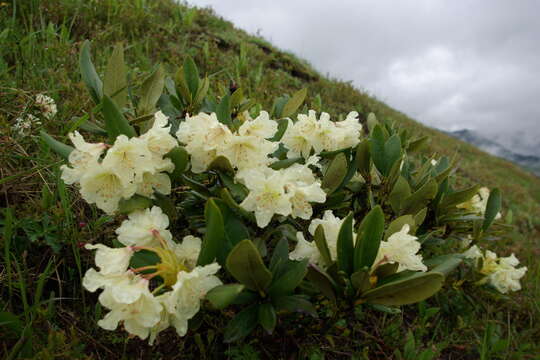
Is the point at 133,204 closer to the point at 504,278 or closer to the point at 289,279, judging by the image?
the point at 289,279

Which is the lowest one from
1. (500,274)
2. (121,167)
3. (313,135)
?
(500,274)

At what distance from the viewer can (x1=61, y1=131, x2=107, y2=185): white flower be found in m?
1.00

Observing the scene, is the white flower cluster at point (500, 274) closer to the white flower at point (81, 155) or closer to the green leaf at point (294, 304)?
the green leaf at point (294, 304)

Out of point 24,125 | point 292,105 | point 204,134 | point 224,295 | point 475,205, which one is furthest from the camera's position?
point 475,205

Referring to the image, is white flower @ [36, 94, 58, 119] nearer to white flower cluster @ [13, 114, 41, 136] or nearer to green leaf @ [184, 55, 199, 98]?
white flower cluster @ [13, 114, 41, 136]

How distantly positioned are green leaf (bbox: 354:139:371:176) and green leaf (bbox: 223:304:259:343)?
637mm

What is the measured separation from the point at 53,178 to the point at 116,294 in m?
1.04

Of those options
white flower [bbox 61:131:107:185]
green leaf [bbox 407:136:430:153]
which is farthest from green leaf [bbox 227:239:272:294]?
green leaf [bbox 407:136:430:153]

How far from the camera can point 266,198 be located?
39.9 inches

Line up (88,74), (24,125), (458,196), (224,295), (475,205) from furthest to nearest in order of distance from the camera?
1. (475,205)
2. (24,125)
3. (458,196)
4. (88,74)
5. (224,295)

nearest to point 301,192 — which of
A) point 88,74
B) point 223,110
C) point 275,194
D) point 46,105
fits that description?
point 275,194

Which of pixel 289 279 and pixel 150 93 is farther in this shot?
pixel 150 93

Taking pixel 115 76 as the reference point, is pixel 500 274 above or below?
below

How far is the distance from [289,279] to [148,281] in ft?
1.15
